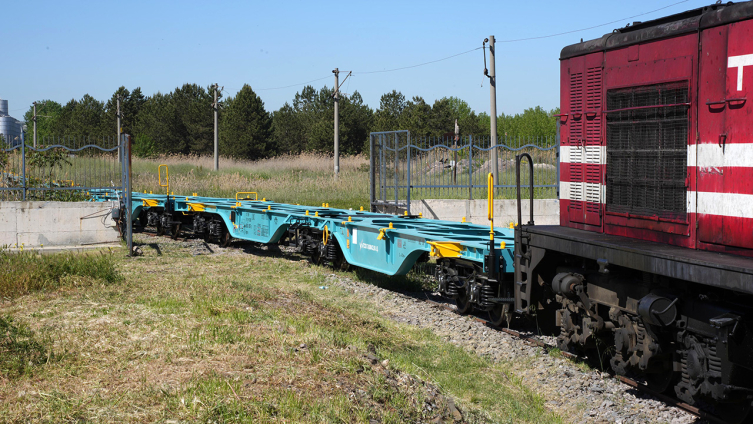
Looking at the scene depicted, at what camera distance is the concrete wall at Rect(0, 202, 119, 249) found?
13.7m

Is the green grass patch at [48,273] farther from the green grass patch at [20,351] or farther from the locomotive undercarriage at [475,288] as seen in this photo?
the locomotive undercarriage at [475,288]

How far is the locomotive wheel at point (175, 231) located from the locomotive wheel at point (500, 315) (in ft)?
38.0

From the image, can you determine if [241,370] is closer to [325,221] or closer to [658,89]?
[658,89]

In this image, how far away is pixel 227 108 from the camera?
6084 cm

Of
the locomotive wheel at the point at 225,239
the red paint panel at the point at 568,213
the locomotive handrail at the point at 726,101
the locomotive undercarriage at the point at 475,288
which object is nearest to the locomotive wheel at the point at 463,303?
the locomotive undercarriage at the point at 475,288

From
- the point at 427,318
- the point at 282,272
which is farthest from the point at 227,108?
the point at 427,318

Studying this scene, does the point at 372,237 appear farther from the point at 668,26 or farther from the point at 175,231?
the point at 175,231

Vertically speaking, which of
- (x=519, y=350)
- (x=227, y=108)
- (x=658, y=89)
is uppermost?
(x=227, y=108)

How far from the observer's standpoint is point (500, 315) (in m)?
8.33

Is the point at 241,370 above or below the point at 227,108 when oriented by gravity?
below

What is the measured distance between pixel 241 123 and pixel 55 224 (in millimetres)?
45922

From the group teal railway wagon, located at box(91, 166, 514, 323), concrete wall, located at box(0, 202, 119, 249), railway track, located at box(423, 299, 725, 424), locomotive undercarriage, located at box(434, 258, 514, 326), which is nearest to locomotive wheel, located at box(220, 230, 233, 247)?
teal railway wagon, located at box(91, 166, 514, 323)

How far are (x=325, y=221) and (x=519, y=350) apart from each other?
5.99 m

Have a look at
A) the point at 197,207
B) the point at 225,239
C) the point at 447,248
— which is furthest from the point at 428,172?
the point at 447,248
